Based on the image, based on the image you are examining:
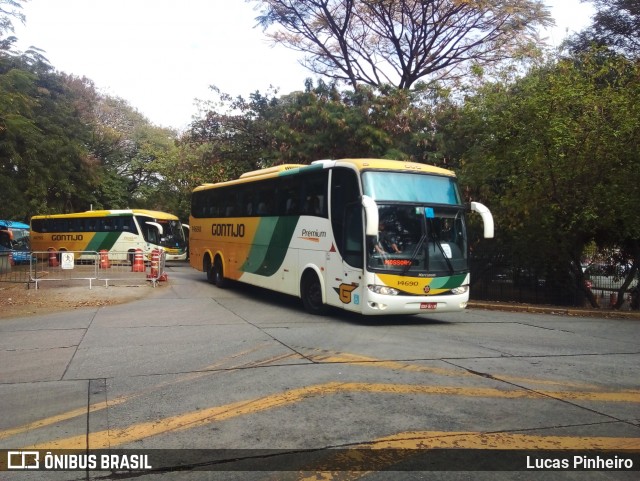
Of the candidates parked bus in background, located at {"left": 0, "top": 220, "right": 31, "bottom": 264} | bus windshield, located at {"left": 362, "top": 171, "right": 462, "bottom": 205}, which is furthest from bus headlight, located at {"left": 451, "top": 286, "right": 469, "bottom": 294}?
parked bus in background, located at {"left": 0, "top": 220, "right": 31, "bottom": 264}

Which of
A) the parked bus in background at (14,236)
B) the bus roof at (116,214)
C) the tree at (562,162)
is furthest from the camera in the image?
the parked bus in background at (14,236)

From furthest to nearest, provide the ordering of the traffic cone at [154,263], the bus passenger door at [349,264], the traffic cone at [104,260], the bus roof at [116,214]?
1. the bus roof at [116,214]
2. the traffic cone at [104,260]
3. the traffic cone at [154,263]
4. the bus passenger door at [349,264]

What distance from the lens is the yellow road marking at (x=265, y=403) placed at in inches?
185

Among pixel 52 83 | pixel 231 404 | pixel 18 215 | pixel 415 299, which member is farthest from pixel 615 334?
pixel 52 83

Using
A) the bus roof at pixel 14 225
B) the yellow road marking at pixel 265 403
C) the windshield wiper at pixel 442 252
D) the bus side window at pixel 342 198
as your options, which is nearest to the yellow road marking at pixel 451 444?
the yellow road marking at pixel 265 403

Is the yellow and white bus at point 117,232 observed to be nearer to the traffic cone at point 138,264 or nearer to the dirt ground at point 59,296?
the traffic cone at point 138,264

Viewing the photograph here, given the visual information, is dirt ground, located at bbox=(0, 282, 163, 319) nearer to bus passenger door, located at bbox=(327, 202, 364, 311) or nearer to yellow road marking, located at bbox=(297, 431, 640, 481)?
bus passenger door, located at bbox=(327, 202, 364, 311)

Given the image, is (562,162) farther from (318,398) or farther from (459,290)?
(318,398)

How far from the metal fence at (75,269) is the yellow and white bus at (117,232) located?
11.3 m

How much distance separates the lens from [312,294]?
12984 mm

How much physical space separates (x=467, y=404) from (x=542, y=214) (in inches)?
449

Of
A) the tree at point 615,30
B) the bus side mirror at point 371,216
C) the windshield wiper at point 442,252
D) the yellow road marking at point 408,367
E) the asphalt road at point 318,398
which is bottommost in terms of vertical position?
the asphalt road at point 318,398

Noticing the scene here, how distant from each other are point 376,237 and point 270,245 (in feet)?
15.8

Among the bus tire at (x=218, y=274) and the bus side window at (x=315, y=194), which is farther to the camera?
the bus tire at (x=218, y=274)
